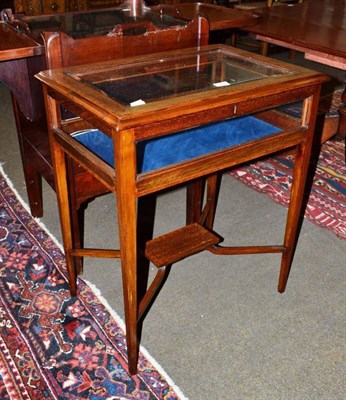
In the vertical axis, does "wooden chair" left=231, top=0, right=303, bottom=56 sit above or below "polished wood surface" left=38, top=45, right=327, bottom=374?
below

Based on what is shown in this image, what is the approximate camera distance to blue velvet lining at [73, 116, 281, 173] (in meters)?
1.44

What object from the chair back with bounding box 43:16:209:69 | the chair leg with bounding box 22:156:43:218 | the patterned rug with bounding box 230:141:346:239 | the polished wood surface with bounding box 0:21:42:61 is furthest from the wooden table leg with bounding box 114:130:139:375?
the patterned rug with bounding box 230:141:346:239

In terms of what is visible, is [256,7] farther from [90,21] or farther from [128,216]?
[128,216]

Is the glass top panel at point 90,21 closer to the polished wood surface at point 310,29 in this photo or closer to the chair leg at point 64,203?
the polished wood surface at point 310,29

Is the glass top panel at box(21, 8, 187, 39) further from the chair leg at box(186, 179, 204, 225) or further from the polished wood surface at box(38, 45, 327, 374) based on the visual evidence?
the chair leg at box(186, 179, 204, 225)

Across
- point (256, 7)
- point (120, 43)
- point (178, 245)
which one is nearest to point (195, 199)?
point (178, 245)

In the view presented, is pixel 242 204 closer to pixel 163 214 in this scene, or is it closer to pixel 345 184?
pixel 163 214

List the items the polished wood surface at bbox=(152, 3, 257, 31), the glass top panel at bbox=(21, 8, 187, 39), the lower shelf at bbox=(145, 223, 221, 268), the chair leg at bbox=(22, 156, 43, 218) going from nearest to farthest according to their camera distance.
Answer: the lower shelf at bbox=(145, 223, 221, 268) → the glass top panel at bbox=(21, 8, 187, 39) → the polished wood surface at bbox=(152, 3, 257, 31) → the chair leg at bbox=(22, 156, 43, 218)

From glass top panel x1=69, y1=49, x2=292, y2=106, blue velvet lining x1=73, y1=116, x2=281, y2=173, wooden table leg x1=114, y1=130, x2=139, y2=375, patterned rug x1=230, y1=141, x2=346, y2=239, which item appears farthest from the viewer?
patterned rug x1=230, y1=141, x2=346, y2=239

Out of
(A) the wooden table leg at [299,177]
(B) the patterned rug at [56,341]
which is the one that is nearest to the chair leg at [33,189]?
(B) the patterned rug at [56,341]

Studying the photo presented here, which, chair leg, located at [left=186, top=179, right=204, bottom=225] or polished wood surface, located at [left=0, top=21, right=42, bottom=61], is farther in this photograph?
chair leg, located at [left=186, top=179, right=204, bottom=225]

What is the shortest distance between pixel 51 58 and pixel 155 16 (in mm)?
833

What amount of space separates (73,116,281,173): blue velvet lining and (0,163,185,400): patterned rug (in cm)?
65

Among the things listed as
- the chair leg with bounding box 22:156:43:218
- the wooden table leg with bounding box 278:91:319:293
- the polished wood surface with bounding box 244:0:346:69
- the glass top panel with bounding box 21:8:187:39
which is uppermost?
the glass top panel with bounding box 21:8:187:39
